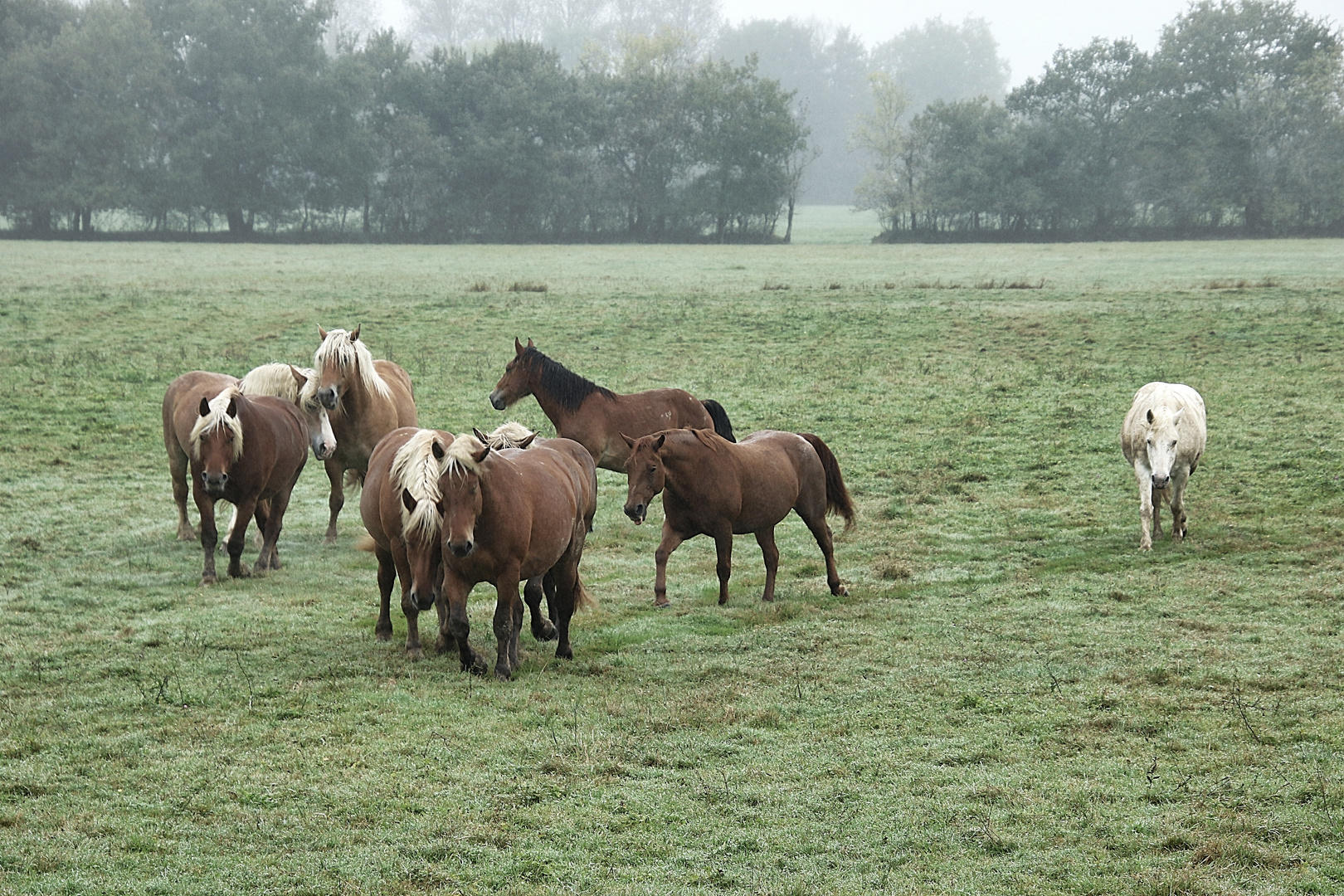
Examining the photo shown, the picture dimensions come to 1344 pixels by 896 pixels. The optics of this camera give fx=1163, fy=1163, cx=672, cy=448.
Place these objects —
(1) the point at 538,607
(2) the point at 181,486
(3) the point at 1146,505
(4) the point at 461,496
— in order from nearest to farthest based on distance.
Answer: (4) the point at 461,496 < (1) the point at 538,607 < (3) the point at 1146,505 < (2) the point at 181,486

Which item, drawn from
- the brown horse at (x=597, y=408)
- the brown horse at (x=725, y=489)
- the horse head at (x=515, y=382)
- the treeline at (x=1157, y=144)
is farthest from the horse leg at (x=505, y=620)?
the treeline at (x=1157, y=144)

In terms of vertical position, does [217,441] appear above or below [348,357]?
below

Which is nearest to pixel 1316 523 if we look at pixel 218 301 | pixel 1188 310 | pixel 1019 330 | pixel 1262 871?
pixel 1262 871

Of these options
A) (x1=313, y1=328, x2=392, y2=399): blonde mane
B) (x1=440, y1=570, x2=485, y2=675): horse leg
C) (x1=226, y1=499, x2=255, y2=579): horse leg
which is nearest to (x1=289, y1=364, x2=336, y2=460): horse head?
(x1=313, y1=328, x2=392, y2=399): blonde mane

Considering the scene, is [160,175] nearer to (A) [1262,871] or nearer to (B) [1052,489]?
(B) [1052,489]

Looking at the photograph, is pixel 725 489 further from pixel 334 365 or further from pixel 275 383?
pixel 275 383

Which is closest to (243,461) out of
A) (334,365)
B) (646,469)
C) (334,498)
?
(334,365)

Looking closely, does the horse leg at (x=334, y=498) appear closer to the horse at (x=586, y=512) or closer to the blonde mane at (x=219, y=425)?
the blonde mane at (x=219, y=425)

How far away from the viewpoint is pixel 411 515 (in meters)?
7.17

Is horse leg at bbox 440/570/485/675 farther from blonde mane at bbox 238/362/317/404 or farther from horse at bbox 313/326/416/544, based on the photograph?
blonde mane at bbox 238/362/317/404

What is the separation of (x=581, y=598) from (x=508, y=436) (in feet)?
4.49

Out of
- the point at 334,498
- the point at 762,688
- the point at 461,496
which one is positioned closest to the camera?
the point at 461,496

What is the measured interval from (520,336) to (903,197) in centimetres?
4219

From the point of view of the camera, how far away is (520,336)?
2523 cm
